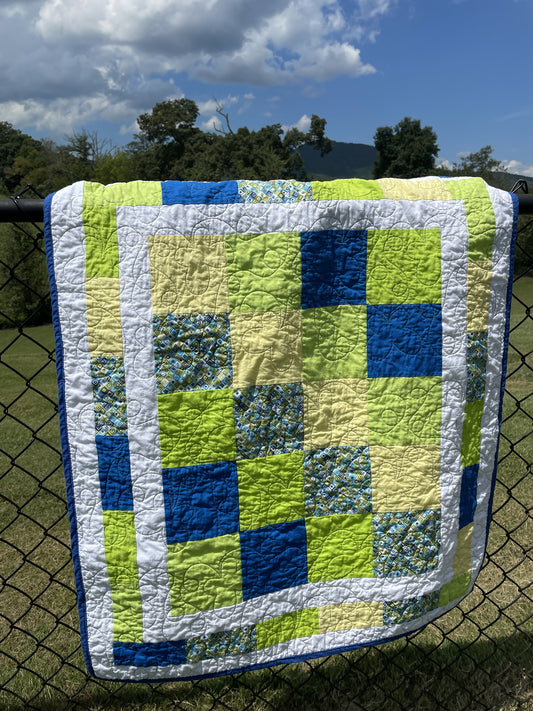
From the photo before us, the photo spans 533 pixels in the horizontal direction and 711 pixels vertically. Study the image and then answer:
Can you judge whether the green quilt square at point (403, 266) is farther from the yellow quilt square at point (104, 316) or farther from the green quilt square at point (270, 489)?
the yellow quilt square at point (104, 316)

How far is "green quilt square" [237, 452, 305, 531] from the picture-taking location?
125 centimetres

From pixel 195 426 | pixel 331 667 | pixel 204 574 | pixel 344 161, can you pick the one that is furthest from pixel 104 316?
pixel 344 161

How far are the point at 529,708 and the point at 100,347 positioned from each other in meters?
1.78

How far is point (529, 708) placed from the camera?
67.3 inches

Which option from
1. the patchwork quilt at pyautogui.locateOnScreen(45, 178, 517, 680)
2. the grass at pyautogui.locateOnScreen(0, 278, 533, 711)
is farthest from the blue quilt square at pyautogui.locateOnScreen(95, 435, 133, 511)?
the grass at pyautogui.locateOnScreen(0, 278, 533, 711)

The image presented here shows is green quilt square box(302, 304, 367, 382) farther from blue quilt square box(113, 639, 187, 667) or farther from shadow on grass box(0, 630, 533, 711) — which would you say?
shadow on grass box(0, 630, 533, 711)

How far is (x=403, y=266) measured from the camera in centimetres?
126

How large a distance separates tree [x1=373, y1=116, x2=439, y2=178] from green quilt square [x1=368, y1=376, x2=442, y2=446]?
138 ft

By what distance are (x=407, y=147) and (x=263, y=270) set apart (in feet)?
149

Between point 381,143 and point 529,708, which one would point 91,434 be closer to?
point 529,708

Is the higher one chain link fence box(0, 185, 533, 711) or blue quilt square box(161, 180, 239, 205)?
blue quilt square box(161, 180, 239, 205)

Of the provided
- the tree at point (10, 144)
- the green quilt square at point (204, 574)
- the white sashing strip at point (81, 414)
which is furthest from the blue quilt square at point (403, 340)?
the tree at point (10, 144)

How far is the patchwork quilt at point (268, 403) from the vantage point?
45.6 inches

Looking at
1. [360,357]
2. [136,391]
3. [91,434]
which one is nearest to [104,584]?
[91,434]
